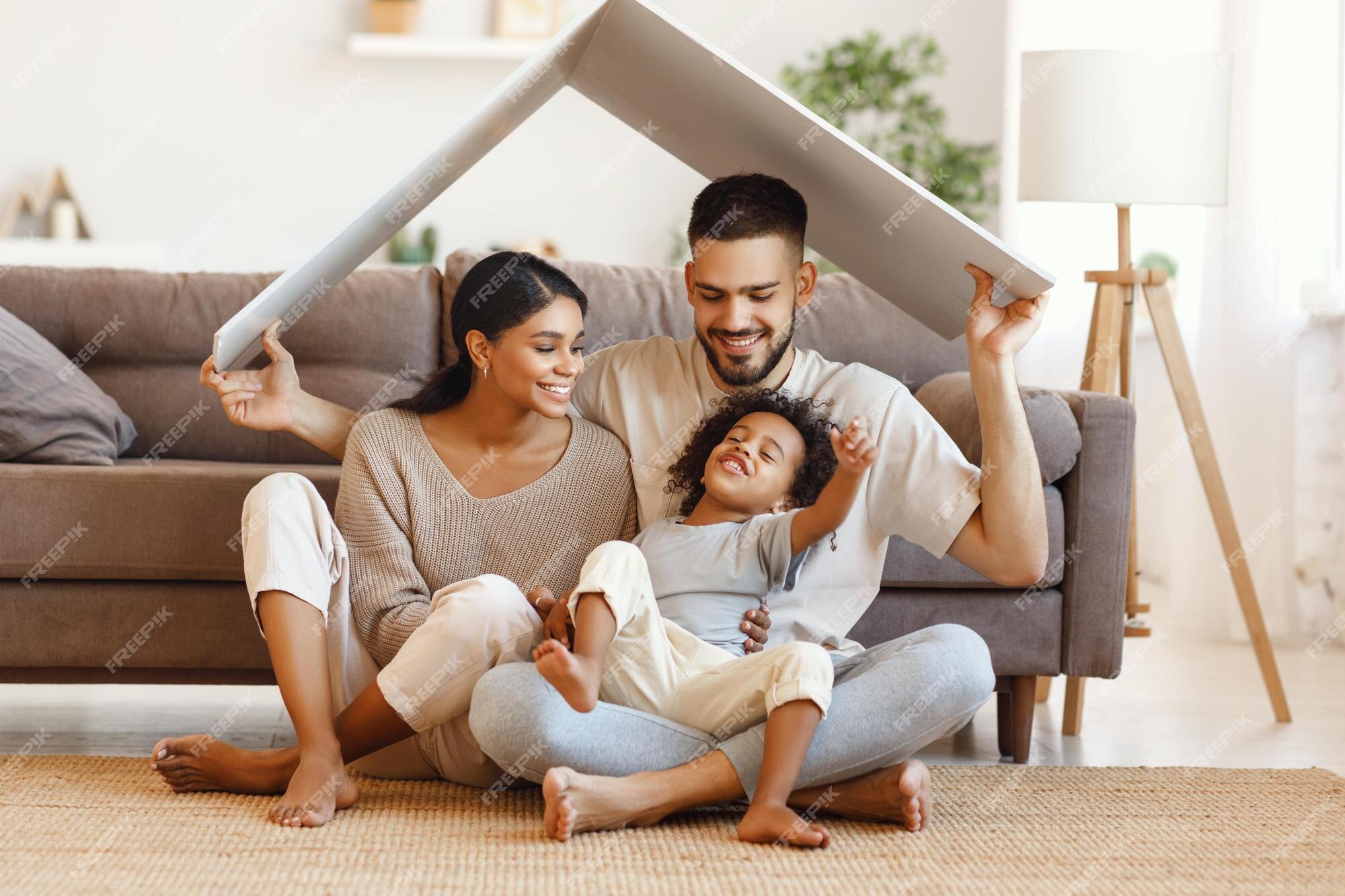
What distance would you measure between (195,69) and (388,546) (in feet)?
11.7

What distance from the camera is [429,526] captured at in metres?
1.77

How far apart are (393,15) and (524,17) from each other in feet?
1.52

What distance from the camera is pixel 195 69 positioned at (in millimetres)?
4715

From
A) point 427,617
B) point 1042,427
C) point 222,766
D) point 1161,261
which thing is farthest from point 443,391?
point 1161,261

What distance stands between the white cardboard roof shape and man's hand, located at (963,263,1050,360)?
2cm

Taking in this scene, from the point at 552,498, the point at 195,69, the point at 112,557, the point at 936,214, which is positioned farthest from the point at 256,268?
the point at 936,214

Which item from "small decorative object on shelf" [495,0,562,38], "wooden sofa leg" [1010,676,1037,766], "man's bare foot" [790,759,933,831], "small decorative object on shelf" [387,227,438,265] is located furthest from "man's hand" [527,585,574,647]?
"small decorative object on shelf" [495,0,562,38]

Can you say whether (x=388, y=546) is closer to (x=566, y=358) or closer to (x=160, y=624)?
(x=566, y=358)

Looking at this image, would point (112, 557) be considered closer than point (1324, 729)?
Yes

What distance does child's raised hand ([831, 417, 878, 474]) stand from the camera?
4.93ft

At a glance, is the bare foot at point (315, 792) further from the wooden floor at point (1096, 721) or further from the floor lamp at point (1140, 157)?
the floor lamp at point (1140, 157)

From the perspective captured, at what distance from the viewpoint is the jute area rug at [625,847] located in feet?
4.47

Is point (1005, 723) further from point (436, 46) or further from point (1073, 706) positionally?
point (436, 46)

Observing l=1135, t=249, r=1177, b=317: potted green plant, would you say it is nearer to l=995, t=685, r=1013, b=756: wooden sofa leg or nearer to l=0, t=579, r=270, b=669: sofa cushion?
l=995, t=685, r=1013, b=756: wooden sofa leg
